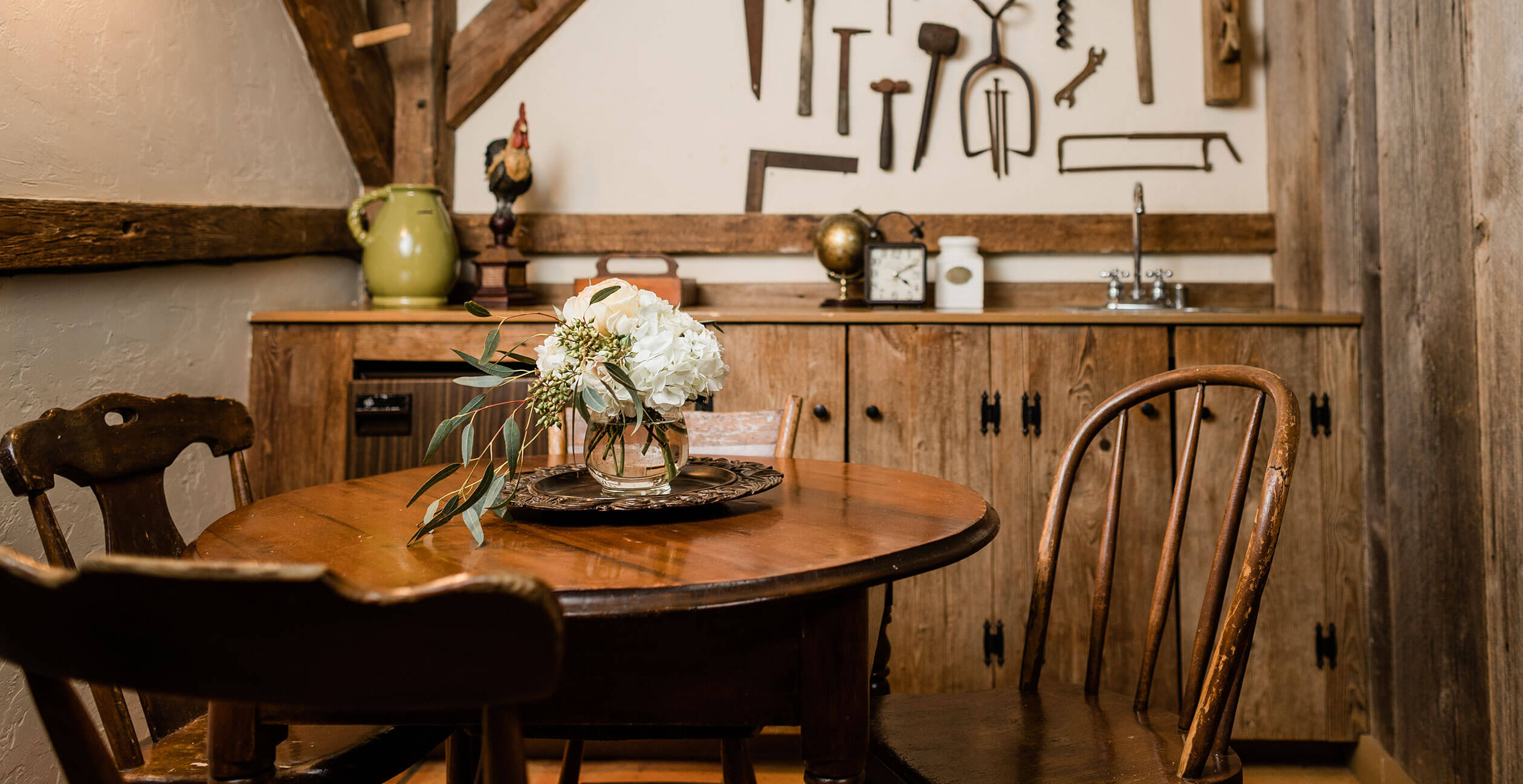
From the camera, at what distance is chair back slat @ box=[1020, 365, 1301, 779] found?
104cm

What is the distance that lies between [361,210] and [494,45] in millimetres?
645

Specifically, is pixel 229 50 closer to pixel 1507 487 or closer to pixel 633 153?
pixel 633 153

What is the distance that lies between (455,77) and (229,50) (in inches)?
25.7

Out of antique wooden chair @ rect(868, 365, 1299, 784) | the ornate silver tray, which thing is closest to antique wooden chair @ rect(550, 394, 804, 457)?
the ornate silver tray

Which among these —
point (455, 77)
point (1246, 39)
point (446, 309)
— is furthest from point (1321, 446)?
point (455, 77)

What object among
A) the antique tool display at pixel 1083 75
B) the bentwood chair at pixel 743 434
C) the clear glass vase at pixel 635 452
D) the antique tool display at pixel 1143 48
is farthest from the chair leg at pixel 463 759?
the antique tool display at pixel 1143 48

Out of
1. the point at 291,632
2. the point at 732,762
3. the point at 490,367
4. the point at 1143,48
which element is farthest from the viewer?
the point at 1143,48

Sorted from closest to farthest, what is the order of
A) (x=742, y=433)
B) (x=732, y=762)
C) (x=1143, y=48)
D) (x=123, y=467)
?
(x=123, y=467) < (x=732, y=762) < (x=742, y=433) < (x=1143, y=48)

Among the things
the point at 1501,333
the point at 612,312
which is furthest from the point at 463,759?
the point at 1501,333

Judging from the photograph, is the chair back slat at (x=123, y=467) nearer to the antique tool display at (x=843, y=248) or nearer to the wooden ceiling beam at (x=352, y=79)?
the wooden ceiling beam at (x=352, y=79)

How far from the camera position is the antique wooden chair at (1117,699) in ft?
3.47

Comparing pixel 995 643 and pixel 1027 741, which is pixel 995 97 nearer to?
pixel 995 643

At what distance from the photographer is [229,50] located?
2312 millimetres

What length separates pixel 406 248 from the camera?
2.52 m
